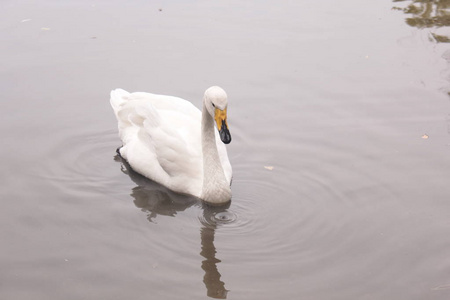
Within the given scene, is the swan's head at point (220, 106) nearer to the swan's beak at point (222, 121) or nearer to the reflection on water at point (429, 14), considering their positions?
the swan's beak at point (222, 121)

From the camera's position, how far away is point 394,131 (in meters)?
8.64

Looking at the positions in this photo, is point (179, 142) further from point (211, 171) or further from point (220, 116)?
point (220, 116)

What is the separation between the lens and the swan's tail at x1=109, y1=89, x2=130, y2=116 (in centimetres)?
868

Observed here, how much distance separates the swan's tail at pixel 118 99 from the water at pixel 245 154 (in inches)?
14.1

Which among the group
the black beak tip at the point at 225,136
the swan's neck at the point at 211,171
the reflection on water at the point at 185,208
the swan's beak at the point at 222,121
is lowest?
the reflection on water at the point at 185,208

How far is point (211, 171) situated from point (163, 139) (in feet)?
2.47

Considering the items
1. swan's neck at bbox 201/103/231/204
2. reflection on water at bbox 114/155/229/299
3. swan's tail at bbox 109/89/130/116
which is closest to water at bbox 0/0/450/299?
reflection on water at bbox 114/155/229/299

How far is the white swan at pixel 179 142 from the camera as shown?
7250 mm

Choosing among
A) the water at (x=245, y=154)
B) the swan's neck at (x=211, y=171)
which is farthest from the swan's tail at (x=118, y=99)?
the swan's neck at (x=211, y=171)

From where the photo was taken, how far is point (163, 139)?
25.4 ft

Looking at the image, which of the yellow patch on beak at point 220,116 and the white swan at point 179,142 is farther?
the white swan at point 179,142

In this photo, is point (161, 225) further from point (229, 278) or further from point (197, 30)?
point (197, 30)

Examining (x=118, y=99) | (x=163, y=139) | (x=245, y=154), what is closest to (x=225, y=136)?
(x=163, y=139)

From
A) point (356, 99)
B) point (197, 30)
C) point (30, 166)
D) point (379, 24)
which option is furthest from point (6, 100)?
point (379, 24)
